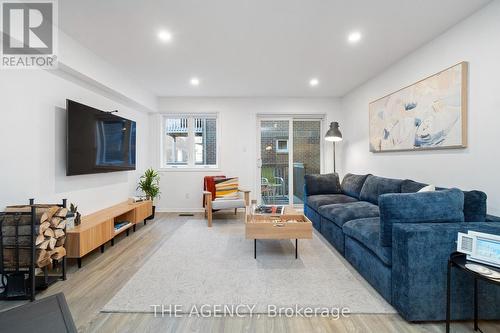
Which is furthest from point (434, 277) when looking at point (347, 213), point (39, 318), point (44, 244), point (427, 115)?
point (44, 244)

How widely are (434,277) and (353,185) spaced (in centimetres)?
262

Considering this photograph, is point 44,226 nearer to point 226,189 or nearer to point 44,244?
point 44,244

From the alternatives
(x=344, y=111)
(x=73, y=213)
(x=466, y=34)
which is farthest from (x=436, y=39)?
(x=73, y=213)

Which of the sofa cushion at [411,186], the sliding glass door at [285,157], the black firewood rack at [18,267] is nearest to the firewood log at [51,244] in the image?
the black firewood rack at [18,267]

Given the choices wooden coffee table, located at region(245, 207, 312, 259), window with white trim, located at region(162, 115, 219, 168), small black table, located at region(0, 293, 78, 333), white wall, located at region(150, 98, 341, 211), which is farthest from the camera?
window with white trim, located at region(162, 115, 219, 168)

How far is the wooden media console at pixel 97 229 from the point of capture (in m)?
2.51

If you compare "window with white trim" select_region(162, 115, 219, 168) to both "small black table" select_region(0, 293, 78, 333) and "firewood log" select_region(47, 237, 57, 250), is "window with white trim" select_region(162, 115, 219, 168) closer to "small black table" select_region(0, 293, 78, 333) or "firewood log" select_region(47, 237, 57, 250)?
"firewood log" select_region(47, 237, 57, 250)

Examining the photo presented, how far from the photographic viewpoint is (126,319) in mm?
1772

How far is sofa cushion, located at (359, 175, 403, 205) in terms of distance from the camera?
10.4ft

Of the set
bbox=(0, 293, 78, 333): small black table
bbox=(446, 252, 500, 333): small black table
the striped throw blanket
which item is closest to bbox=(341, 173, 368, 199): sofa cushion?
the striped throw blanket

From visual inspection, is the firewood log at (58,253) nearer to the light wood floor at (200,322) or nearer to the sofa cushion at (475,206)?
the light wood floor at (200,322)

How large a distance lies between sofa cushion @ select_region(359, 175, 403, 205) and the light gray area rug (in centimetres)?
104

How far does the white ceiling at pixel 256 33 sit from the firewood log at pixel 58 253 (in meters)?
2.29

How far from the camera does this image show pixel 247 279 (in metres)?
2.33
